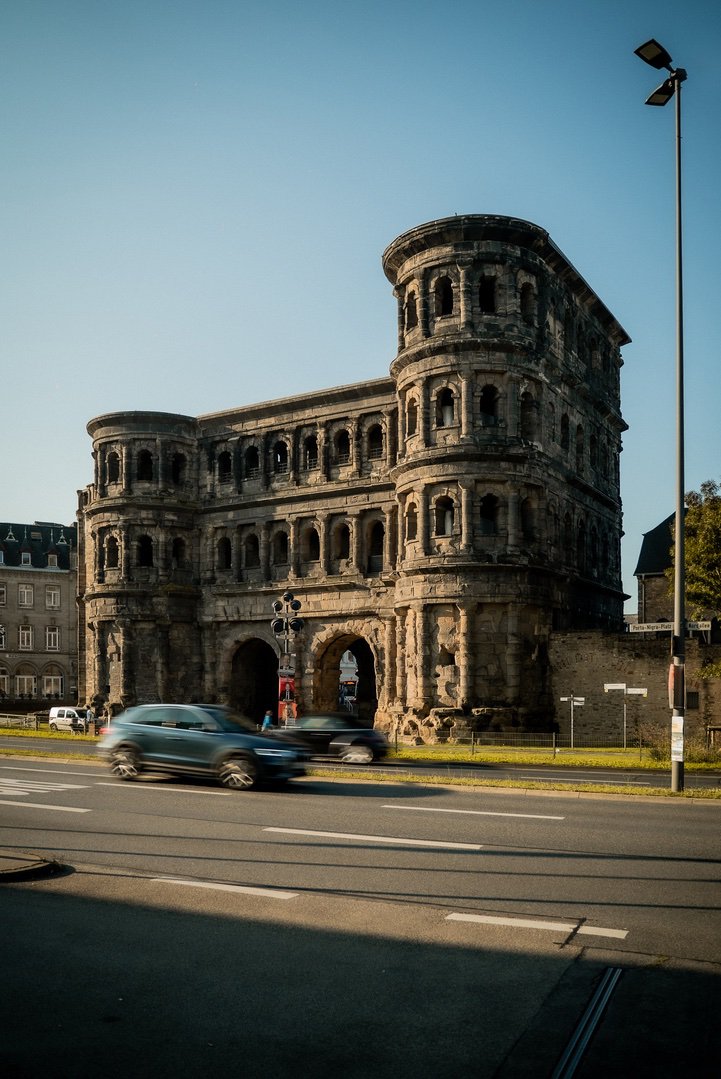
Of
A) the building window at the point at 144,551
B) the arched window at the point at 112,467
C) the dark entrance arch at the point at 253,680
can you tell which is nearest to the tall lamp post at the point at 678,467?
the dark entrance arch at the point at 253,680

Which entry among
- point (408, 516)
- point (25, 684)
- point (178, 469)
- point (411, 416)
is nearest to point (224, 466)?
point (178, 469)

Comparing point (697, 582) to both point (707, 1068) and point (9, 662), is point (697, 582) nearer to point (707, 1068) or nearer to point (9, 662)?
point (707, 1068)

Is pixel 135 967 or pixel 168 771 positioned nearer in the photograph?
pixel 135 967

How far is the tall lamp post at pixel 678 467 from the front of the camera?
18016mm

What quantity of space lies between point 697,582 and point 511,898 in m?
25.1

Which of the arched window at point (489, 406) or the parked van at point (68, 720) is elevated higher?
the arched window at point (489, 406)

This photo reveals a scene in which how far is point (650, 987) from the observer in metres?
7.04

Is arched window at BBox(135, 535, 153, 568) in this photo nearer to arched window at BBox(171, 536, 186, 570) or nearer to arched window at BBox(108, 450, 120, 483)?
arched window at BBox(171, 536, 186, 570)

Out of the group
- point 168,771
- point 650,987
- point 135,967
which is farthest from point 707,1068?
point 168,771

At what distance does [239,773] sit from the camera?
60.6 ft

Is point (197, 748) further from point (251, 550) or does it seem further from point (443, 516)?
point (251, 550)

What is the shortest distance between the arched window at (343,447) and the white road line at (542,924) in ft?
128

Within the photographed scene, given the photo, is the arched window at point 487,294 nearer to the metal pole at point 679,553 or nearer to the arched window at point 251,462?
the arched window at point 251,462

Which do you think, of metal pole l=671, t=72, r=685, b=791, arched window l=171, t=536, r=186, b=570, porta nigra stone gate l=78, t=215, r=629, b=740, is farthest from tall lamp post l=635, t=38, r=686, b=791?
arched window l=171, t=536, r=186, b=570
